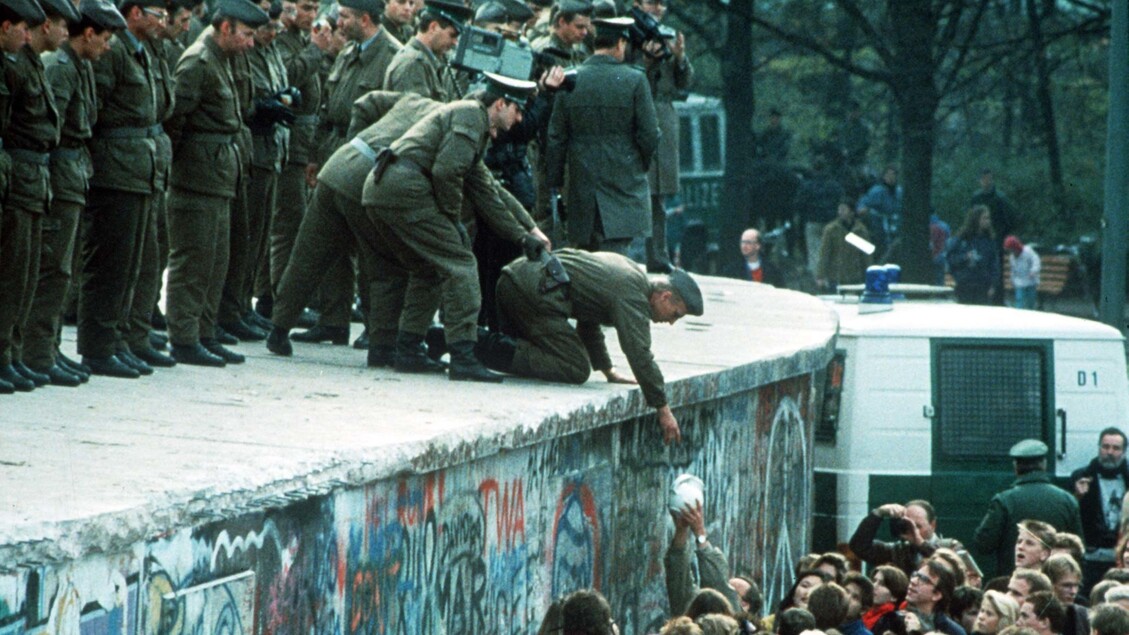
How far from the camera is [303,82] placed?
11.6 metres

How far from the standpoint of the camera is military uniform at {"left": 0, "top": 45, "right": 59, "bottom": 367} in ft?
25.8

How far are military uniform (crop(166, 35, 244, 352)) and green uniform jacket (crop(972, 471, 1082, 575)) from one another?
502 centimetres

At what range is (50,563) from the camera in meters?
5.54

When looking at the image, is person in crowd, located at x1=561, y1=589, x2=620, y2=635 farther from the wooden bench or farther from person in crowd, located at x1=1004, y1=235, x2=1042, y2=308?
the wooden bench

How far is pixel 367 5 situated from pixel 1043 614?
180 inches

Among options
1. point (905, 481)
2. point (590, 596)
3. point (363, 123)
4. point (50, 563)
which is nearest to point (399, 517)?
point (590, 596)

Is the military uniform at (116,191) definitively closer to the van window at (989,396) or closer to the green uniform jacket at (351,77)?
the green uniform jacket at (351,77)

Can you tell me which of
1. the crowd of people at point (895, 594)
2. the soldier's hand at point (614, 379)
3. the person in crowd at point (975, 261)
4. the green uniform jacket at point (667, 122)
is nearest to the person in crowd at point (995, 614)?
the crowd of people at point (895, 594)

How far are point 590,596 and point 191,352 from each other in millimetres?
3028

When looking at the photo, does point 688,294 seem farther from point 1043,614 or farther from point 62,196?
point 62,196

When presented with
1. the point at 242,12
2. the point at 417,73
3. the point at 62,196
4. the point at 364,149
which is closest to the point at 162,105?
the point at 242,12

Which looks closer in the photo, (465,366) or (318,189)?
(465,366)

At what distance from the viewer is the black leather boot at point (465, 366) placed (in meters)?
9.69

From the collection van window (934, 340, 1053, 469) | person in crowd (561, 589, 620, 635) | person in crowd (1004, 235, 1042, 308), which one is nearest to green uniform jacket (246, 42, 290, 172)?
person in crowd (561, 589, 620, 635)
